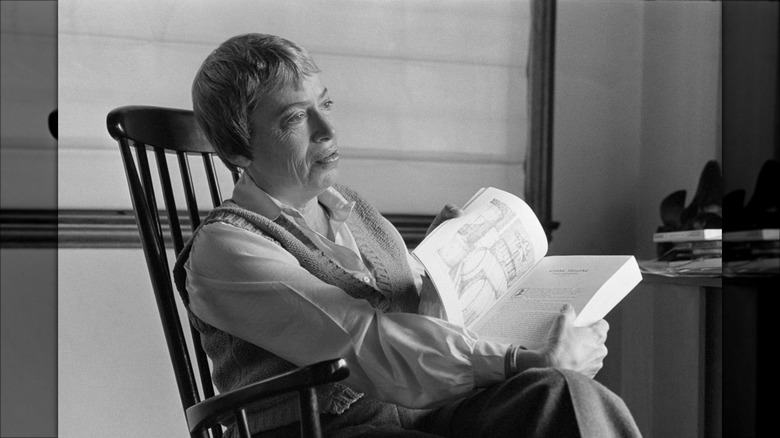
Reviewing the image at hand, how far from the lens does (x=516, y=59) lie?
1.69m

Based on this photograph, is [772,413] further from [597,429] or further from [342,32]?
[342,32]

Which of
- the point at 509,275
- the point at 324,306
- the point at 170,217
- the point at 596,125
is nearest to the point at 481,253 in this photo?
the point at 509,275

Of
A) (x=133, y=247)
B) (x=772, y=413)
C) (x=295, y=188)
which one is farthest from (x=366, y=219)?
(x=772, y=413)

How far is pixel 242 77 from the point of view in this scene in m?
1.02

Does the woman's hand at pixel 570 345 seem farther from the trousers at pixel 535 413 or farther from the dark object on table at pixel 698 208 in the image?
the dark object on table at pixel 698 208

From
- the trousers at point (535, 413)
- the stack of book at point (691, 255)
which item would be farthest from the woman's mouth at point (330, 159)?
the stack of book at point (691, 255)

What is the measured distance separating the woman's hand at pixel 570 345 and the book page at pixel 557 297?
16 millimetres

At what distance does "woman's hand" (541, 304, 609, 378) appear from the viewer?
33.2 inches

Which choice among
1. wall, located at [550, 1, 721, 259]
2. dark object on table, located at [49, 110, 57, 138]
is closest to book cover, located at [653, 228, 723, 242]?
wall, located at [550, 1, 721, 259]

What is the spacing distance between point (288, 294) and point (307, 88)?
11.9 inches

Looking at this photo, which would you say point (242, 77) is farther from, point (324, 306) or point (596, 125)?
point (596, 125)

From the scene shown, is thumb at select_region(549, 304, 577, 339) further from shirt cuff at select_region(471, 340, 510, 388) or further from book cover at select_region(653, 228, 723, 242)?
book cover at select_region(653, 228, 723, 242)

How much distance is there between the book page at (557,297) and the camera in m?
0.89

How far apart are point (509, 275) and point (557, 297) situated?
71 millimetres
